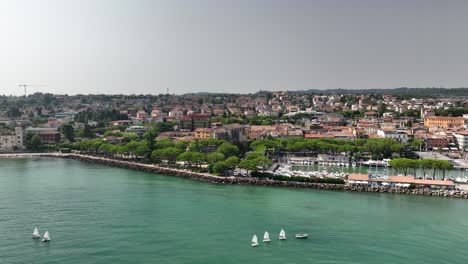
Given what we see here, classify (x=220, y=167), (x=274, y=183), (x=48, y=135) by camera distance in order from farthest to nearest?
1. (x=48, y=135)
2. (x=220, y=167)
3. (x=274, y=183)

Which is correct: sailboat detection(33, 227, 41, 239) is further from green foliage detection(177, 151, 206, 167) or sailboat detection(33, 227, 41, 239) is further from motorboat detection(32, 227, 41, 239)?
green foliage detection(177, 151, 206, 167)

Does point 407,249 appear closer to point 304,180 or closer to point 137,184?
point 304,180

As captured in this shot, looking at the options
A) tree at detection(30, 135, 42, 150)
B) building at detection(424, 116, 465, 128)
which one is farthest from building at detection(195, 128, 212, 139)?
building at detection(424, 116, 465, 128)

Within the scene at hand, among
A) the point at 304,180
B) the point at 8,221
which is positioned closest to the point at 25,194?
the point at 8,221

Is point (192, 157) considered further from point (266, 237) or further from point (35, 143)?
point (35, 143)

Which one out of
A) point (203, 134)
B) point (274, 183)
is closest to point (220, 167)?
point (274, 183)

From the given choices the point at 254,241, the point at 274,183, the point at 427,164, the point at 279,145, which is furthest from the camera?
the point at 279,145

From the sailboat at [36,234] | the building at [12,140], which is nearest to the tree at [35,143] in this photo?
the building at [12,140]
